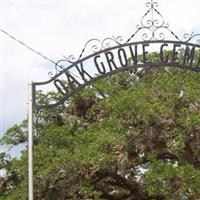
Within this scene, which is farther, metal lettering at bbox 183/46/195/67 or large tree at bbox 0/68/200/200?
large tree at bbox 0/68/200/200

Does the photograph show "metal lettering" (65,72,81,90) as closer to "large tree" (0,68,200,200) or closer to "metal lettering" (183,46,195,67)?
"metal lettering" (183,46,195,67)

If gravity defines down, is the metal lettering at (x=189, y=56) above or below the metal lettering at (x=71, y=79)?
above

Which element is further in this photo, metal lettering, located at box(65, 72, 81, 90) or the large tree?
the large tree

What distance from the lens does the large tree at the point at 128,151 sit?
257 inches

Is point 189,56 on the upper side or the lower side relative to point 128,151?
upper

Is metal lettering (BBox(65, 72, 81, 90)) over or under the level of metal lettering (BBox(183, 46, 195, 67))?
under

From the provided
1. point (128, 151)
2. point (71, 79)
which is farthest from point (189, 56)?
point (128, 151)

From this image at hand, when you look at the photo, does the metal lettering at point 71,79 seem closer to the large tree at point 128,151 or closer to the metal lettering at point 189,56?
the metal lettering at point 189,56

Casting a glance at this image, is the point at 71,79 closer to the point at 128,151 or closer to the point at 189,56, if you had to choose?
the point at 189,56

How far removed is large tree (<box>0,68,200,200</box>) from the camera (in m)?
6.53

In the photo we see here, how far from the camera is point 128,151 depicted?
6.73 meters

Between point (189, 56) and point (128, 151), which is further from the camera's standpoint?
point (128, 151)

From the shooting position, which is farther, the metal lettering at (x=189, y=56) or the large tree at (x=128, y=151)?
the large tree at (x=128, y=151)

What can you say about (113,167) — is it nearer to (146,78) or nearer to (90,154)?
(90,154)
